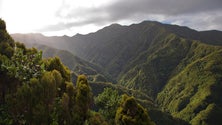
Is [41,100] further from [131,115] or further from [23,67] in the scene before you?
[131,115]

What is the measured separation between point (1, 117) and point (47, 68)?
1132cm

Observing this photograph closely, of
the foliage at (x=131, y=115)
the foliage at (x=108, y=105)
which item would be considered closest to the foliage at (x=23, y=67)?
the foliage at (x=131, y=115)

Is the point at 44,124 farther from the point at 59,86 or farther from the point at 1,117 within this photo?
the point at 59,86

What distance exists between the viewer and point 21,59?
38.3 m

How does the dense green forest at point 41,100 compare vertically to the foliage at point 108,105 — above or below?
above

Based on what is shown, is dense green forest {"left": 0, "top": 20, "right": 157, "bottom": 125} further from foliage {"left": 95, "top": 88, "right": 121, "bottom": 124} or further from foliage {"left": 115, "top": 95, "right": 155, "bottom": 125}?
foliage {"left": 95, "top": 88, "right": 121, "bottom": 124}

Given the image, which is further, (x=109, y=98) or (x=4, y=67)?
(x=109, y=98)

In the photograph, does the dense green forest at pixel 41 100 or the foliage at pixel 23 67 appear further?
the foliage at pixel 23 67

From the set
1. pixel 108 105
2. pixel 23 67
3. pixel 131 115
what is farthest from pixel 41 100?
pixel 108 105

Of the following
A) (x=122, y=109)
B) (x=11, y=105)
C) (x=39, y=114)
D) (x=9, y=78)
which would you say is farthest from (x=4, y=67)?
(x=122, y=109)

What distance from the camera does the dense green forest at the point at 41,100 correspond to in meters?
35.2

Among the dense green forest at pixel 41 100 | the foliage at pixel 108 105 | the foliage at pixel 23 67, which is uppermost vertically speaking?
the foliage at pixel 23 67

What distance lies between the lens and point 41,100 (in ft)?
117

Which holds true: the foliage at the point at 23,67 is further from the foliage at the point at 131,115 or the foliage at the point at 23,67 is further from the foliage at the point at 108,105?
the foliage at the point at 108,105
